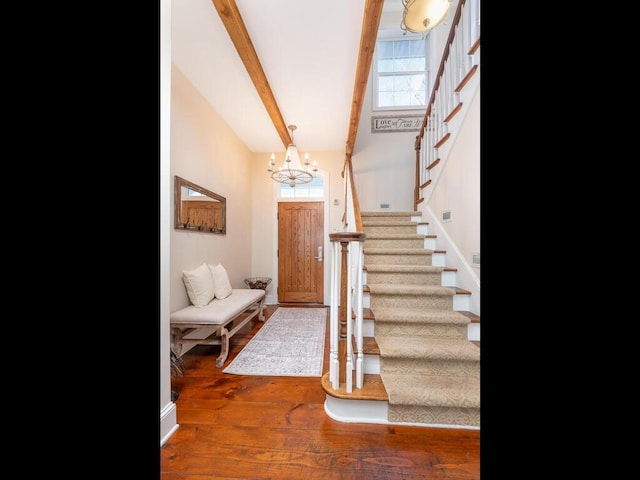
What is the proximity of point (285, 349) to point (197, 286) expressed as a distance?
1.14 metres

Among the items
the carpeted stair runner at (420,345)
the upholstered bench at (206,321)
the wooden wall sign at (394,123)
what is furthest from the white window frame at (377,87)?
the upholstered bench at (206,321)

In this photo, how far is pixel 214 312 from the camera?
2357 mm

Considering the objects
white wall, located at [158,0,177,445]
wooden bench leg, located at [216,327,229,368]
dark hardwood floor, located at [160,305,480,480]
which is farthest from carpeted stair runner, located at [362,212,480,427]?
wooden bench leg, located at [216,327,229,368]

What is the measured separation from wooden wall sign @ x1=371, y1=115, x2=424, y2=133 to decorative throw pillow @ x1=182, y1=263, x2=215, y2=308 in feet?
13.0

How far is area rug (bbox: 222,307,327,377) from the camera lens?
6.94ft

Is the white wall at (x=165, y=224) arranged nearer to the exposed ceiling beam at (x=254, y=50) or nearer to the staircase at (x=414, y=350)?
the exposed ceiling beam at (x=254, y=50)

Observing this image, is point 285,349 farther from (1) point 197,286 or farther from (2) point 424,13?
(2) point 424,13

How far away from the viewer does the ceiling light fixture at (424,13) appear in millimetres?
1781

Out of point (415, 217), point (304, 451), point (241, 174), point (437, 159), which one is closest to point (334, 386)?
point (304, 451)

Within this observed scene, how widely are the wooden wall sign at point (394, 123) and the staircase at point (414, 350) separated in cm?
298

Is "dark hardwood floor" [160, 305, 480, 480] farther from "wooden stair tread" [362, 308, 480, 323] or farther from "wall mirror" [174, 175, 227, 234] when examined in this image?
"wall mirror" [174, 175, 227, 234]

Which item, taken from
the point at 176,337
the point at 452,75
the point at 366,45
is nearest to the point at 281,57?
the point at 366,45
